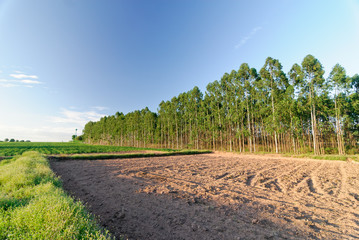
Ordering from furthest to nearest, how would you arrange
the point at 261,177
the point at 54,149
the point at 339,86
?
1. the point at 54,149
2. the point at 339,86
3. the point at 261,177

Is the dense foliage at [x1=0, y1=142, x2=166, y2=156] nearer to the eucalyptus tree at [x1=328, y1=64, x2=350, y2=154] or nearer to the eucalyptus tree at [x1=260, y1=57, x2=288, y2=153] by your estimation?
the eucalyptus tree at [x1=260, y1=57, x2=288, y2=153]

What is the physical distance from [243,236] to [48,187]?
599 cm

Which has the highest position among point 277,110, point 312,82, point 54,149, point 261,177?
point 312,82

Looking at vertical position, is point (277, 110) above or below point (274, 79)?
below

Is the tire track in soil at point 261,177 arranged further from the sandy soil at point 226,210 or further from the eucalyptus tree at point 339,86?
the eucalyptus tree at point 339,86

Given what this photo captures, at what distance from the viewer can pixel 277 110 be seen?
25.9 m

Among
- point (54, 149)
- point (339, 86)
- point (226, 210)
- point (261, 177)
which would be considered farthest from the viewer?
point (54, 149)

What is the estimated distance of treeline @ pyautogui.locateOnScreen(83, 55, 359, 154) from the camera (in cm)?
2395

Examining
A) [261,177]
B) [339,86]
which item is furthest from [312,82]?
[261,177]

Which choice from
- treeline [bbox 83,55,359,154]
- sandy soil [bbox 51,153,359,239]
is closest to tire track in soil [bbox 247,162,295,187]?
sandy soil [bbox 51,153,359,239]

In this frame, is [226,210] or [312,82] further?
[312,82]

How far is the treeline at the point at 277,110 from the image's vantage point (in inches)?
943

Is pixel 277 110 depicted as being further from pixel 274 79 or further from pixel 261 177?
pixel 261 177

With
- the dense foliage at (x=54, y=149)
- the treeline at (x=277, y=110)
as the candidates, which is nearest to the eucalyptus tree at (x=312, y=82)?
the treeline at (x=277, y=110)
